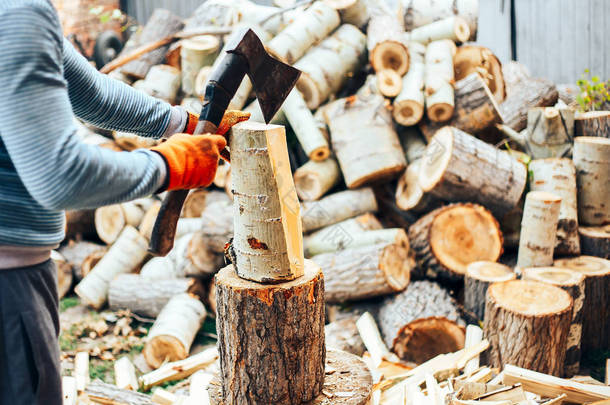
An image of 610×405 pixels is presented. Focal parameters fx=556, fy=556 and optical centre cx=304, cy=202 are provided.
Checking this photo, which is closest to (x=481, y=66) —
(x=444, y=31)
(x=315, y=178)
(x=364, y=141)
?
(x=444, y=31)

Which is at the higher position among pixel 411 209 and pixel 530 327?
pixel 411 209

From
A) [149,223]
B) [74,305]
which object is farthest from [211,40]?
[74,305]

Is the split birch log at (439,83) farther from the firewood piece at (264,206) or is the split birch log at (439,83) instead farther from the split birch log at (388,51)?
the firewood piece at (264,206)

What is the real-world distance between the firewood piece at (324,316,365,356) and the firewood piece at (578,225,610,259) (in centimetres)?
179

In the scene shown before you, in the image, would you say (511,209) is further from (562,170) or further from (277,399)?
(277,399)

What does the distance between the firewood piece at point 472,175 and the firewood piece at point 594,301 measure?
621 mm

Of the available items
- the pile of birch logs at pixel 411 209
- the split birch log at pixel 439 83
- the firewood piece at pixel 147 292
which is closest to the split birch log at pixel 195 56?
the pile of birch logs at pixel 411 209

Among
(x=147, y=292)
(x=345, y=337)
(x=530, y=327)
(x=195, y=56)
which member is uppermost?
(x=195, y=56)

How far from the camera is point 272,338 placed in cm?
209

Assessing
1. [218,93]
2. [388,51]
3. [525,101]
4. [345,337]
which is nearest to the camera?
[218,93]

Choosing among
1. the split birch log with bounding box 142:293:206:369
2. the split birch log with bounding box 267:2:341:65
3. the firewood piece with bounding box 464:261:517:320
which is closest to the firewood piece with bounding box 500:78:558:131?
the firewood piece with bounding box 464:261:517:320

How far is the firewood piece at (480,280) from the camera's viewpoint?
12.2 feet

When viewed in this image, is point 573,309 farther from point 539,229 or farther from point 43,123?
point 43,123

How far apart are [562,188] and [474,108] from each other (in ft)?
3.55
